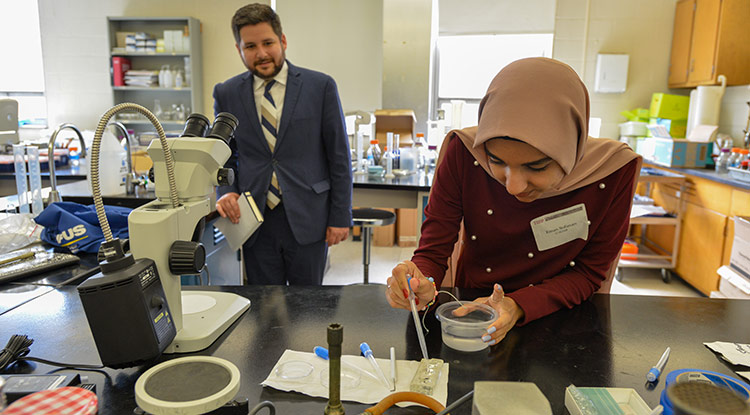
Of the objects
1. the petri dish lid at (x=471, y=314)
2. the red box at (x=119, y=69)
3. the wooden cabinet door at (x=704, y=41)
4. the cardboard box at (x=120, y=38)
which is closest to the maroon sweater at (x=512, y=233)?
the petri dish lid at (x=471, y=314)

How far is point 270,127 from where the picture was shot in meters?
2.13

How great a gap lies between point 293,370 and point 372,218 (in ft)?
6.41

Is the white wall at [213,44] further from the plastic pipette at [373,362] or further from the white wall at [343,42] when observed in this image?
the plastic pipette at [373,362]

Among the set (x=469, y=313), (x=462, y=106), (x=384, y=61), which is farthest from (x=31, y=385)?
(x=384, y=61)

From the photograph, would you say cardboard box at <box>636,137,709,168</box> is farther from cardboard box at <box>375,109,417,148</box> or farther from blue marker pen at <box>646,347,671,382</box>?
blue marker pen at <box>646,347,671,382</box>

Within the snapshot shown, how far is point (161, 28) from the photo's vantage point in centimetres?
554

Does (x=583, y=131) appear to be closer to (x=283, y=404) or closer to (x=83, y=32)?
(x=283, y=404)

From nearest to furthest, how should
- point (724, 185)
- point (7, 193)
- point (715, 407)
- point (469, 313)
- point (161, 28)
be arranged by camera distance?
point (715, 407)
point (469, 313)
point (724, 185)
point (7, 193)
point (161, 28)

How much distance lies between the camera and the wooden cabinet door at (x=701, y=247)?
10.9ft

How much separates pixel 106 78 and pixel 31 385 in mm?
5744

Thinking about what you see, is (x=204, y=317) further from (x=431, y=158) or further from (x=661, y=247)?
(x=661, y=247)

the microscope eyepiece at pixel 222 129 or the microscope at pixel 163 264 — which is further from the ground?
the microscope eyepiece at pixel 222 129

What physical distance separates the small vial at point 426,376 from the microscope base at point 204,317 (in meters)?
0.40

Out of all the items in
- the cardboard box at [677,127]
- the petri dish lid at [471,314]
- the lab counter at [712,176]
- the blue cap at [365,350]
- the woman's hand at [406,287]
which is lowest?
the blue cap at [365,350]
